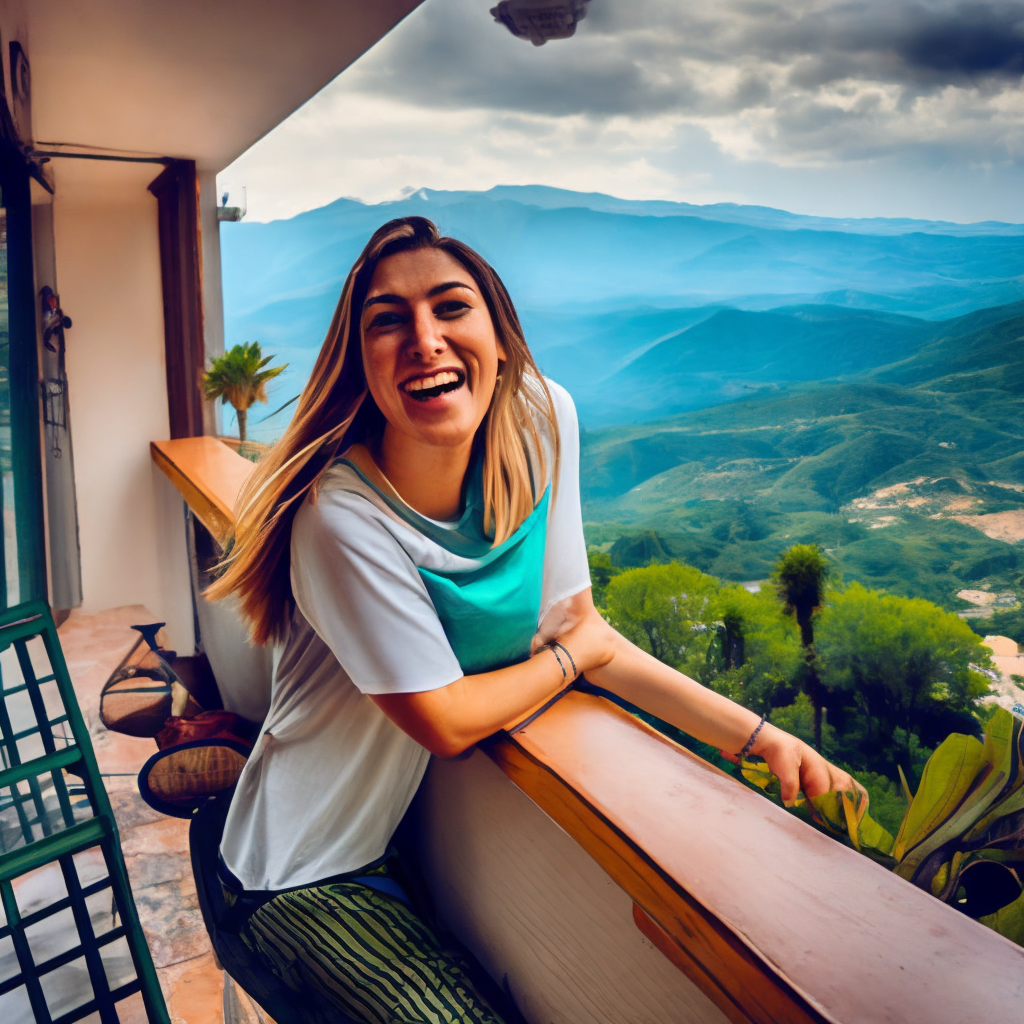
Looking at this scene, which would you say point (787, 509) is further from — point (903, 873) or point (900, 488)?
point (903, 873)

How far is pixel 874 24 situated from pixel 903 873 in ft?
4.67

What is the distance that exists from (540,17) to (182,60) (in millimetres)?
975

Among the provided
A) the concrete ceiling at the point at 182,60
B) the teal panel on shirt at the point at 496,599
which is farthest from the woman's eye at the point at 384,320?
the concrete ceiling at the point at 182,60

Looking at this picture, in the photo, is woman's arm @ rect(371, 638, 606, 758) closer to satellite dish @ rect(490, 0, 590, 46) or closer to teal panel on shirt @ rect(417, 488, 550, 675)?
teal panel on shirt @ rect(417, 488, 550, 675)

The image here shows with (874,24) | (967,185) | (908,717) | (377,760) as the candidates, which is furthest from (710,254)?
(377,760)

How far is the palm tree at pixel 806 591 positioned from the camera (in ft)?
3.75

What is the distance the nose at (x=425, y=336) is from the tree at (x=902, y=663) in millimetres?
706

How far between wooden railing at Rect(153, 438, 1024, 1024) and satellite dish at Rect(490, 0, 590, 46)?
1297mm

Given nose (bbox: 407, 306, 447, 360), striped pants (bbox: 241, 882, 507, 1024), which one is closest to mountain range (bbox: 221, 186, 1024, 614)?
nose (bbox: 407, 306, 447, 360)

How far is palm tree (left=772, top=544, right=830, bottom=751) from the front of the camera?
1.14m

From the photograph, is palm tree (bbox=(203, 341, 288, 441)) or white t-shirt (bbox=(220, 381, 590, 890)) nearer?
white t-shirt (bbox=(220, 381, 590, 890))

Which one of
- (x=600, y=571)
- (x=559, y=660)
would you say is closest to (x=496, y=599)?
(x=559, y=660)

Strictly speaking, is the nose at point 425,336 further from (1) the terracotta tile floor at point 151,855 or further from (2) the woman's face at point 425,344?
(1) the terracotta tile floor at point 151,855

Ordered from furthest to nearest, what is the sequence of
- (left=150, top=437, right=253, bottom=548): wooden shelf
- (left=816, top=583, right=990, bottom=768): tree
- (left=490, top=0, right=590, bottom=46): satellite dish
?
(left=150, top=437, right=253, bottom=548): wooden shelf < (left=490, top=0, right=590, bottom=46): satellite dish < (left=816, top=583, right=990, bottom=768): tree
